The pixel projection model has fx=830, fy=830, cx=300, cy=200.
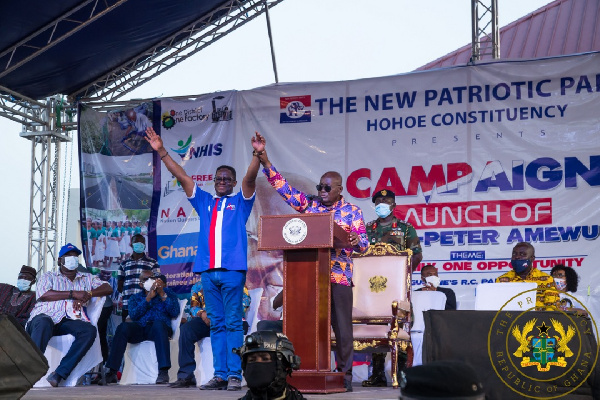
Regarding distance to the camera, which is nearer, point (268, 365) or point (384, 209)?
point (268, 365)

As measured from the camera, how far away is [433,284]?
741 centimetres

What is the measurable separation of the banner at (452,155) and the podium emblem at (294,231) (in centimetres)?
304

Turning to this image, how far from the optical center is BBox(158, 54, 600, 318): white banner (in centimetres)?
747

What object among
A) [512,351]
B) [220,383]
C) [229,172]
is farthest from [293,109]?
[512,351]

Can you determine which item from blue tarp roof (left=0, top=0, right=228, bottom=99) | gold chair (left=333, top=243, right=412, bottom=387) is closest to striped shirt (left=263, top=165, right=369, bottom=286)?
gold chair (left=333, top=243, right=412, bottom=387)

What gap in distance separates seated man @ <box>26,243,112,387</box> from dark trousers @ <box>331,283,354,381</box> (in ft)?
8.63

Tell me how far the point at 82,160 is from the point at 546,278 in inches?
219

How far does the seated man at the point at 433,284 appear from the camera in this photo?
7316 mm

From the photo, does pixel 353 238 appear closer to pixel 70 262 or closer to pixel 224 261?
pixel 224 261

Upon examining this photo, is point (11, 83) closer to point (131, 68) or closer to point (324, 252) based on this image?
point (131, 68)

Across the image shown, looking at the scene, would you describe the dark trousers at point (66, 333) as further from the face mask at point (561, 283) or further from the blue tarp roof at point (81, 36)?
the face mask at point (561, 283)

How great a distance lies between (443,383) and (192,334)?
16.7ft

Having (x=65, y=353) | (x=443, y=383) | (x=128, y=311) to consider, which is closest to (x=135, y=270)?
(x=128, y=311)

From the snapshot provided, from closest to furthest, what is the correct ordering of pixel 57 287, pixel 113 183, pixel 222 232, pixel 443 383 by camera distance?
pixel 443 383 < pixel 222 232 < pixel 57 287 < pixel 113 183
